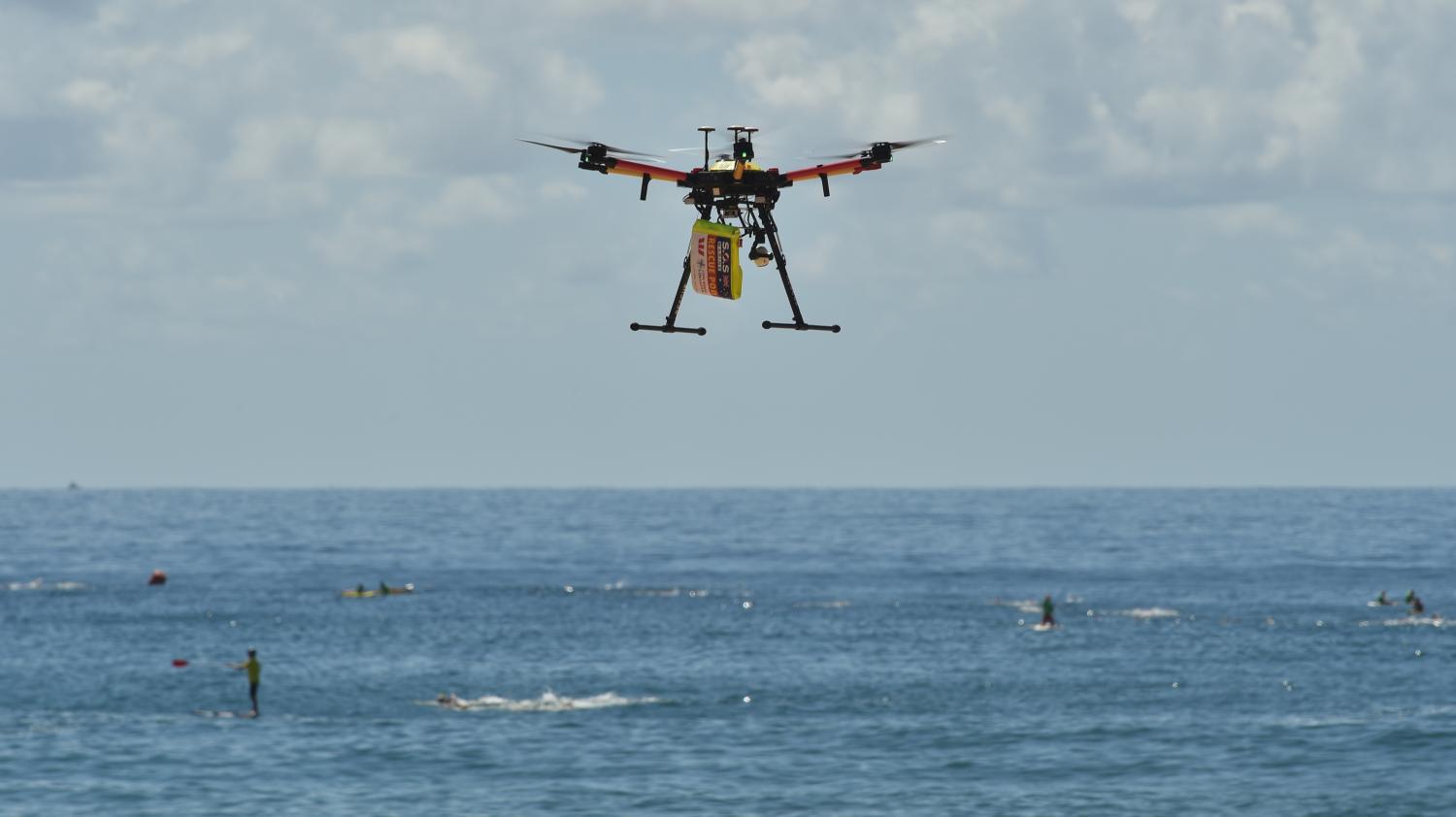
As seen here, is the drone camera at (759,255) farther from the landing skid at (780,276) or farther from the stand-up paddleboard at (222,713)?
the stand-up paddleboard at (222,713)

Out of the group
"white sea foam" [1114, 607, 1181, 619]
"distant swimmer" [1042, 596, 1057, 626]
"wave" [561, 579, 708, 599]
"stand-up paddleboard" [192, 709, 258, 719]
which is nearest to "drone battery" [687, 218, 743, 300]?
"stand-up paddleboard" [192, 709, 258, 719]

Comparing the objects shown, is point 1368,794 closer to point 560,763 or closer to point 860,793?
point 860,793

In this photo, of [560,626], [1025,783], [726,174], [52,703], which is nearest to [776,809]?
[1025,783]

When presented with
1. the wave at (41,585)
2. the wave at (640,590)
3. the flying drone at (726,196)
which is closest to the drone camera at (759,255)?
the flying drone at (726,196)

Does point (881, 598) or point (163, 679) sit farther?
point (881, 598)

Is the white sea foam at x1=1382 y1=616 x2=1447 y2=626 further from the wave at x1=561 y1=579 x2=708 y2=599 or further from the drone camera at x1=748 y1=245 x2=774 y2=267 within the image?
the drone camera at x1=748 y1=245 x2=774 y2=267

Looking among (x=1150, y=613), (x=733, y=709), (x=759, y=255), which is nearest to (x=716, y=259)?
(x=759, y=255)

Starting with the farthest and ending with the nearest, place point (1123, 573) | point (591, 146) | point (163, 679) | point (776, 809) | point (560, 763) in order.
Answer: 1. point (1123, 573)
2. point (163, 679)
3. point (560, 763)
4. point (776, 809)
5. point (591, 146)
